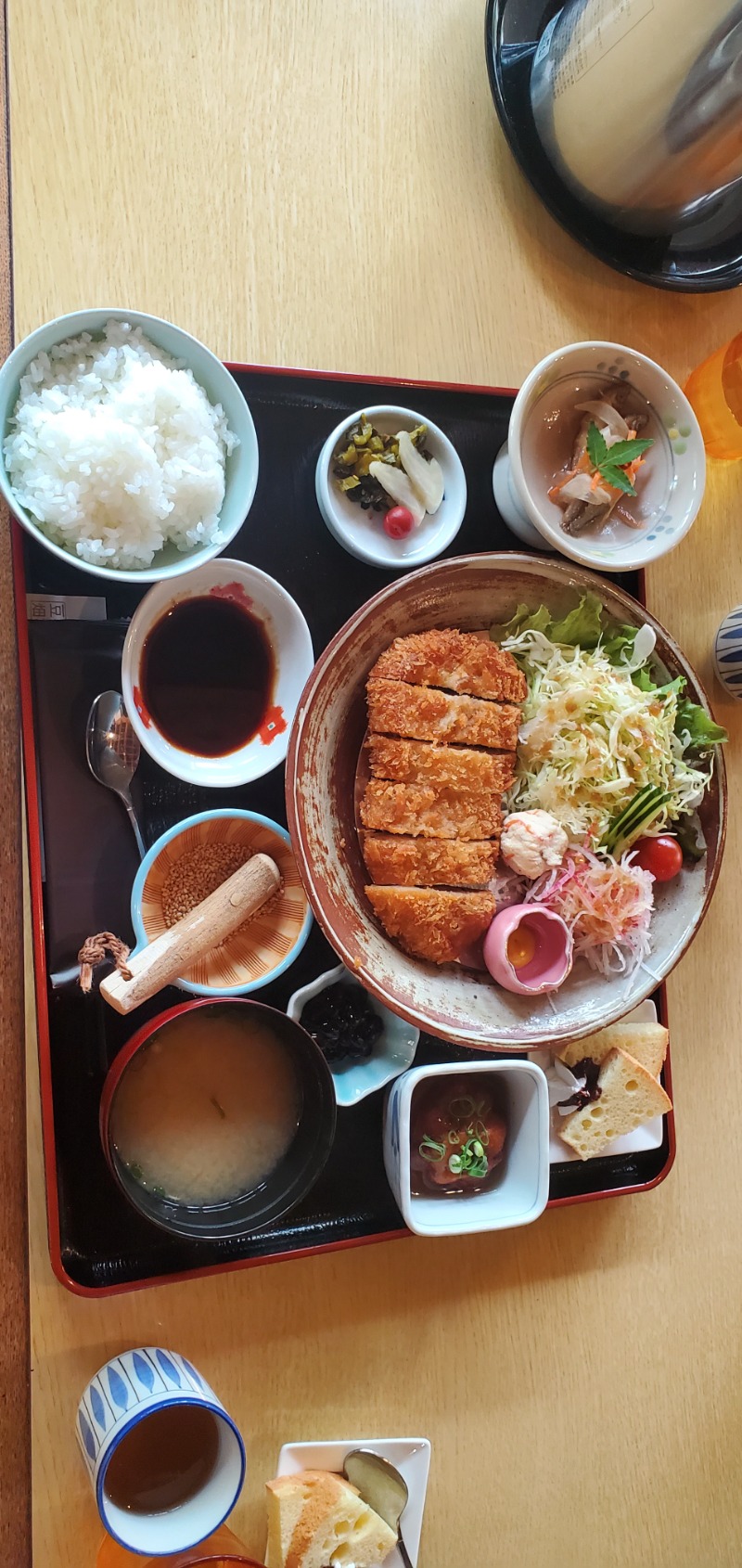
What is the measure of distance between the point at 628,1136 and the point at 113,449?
151 cm

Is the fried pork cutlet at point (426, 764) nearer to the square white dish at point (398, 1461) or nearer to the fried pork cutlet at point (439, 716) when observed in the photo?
the fried pork cutlet at point (439, 716)

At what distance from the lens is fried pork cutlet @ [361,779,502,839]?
161cm

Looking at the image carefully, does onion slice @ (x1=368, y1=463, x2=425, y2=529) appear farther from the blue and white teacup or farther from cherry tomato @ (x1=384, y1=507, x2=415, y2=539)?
the blue and white teacup

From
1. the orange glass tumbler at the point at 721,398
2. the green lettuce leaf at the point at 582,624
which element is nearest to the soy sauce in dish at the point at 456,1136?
the green lettuce leaf at the point at 582,624

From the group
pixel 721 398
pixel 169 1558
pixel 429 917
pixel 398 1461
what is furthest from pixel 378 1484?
pixel 721 398

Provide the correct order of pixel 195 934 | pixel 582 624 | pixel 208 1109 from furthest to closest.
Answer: pixel 582 624
pixel 208 1109
pixel 195 934

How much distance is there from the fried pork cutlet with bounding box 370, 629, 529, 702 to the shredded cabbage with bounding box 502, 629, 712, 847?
50 mm

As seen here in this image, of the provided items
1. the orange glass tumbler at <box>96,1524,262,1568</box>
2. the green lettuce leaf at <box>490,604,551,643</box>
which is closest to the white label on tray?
the green lettuce leaf at <box>490,604,551,643</box>

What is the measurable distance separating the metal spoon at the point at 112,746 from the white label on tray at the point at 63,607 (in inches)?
5.1

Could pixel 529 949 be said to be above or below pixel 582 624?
below

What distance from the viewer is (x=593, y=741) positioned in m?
1.66

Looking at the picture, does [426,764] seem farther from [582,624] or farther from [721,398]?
[721,398]

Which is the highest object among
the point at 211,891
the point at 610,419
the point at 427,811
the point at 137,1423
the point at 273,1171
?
the point at 610,419

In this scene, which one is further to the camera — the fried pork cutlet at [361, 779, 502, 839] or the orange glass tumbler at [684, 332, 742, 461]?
the orange glass tumbler at [684, 332, 742, 461]
